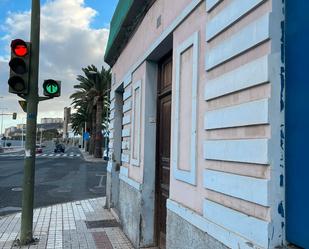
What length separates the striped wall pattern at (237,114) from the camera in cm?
300

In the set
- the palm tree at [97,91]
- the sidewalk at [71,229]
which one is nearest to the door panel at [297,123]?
the sidewalk at [71,229]

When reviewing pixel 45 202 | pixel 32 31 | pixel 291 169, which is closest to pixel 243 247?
pixel 291 169

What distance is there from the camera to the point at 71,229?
8781mm

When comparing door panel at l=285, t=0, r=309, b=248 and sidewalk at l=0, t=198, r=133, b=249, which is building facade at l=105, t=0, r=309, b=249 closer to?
door panel at l=285, t=0, r=309, b=248

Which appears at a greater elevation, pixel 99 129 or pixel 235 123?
pixel 99 129

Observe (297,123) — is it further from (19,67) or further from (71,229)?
(71,229)

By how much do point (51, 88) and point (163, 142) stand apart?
8.95 ft

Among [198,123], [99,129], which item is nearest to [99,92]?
[99,129]

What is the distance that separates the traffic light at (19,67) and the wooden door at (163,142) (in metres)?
2.54

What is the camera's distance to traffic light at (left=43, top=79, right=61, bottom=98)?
8.20 meters

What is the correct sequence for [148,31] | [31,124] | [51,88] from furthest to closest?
[51,88] → [31,124] → [148,31]

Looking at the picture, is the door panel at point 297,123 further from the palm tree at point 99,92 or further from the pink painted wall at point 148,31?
the palm tree at point 99,92

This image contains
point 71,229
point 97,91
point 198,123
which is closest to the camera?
point 198,123

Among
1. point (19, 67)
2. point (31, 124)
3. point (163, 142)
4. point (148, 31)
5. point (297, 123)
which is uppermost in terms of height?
point (148, 31)
